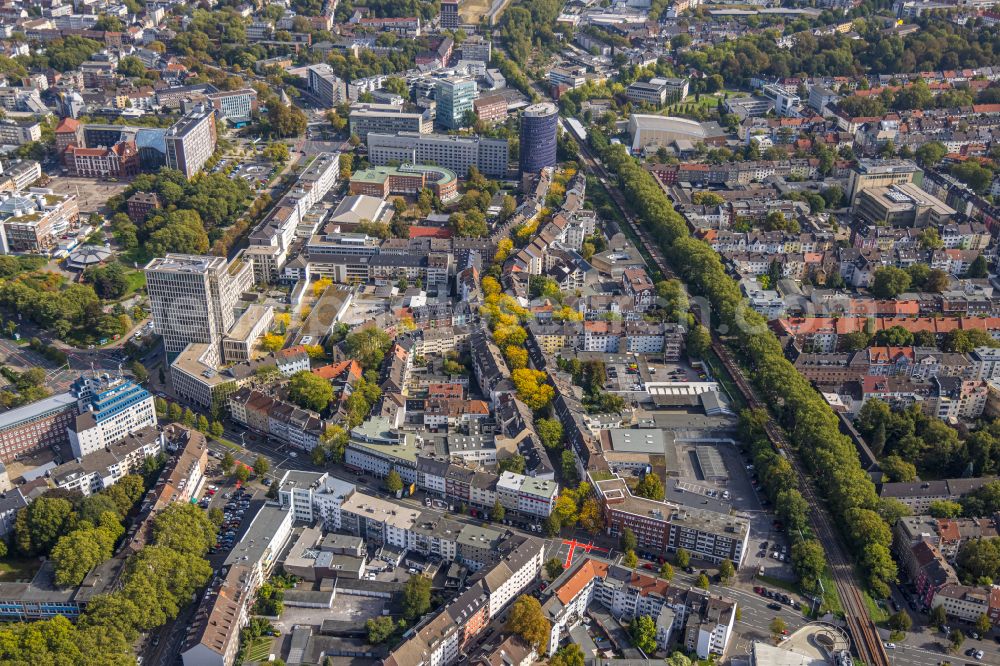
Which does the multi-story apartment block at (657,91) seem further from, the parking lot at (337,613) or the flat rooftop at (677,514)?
the parking lot at (337,613)

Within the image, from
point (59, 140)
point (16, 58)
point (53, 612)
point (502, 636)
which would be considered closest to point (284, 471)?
point (53, 612)

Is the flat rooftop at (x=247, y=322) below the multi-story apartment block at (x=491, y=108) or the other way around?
below

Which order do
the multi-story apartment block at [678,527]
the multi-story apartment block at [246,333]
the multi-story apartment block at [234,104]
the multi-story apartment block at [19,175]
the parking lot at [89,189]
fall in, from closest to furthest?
1. the multi-story apartment block at [678,527]
2. the multi-story apartment block at [246,333]
3. the multi-story apartment block at [19,175]
4. the parking lot at [89,189]
5. the multi-story apartment block at [234,104]

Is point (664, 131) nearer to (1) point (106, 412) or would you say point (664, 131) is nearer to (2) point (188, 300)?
(2) point (188, 300)

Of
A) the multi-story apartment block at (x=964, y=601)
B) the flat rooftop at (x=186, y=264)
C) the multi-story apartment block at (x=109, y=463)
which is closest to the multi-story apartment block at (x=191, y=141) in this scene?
Result: the flat rooftop at (x=186, y=264)

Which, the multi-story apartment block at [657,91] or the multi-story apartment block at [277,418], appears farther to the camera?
the multi-story apartment block at [657,91]

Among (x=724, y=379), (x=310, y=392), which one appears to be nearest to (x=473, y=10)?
(x=724, y=379)

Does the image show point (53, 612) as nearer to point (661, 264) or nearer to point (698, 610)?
point (698, 610)
